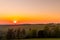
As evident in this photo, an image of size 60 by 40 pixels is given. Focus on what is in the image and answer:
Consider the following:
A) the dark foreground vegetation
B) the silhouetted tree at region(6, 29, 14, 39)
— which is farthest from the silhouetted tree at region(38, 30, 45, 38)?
the silhouetted tree at region(6, 29, 14, 39)

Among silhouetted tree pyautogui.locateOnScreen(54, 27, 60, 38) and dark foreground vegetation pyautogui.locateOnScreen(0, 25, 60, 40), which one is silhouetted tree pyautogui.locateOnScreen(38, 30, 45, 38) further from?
silhouetted tree pyautogui.locateOnScreen(54, 27, 60, 38)

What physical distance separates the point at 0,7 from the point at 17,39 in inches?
14.4

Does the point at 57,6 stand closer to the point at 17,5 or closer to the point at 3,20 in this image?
the point at 17,5

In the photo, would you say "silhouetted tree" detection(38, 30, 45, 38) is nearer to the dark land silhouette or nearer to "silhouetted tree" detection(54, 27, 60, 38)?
the dark land silhouette

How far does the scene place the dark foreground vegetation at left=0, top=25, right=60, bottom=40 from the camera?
1.63m

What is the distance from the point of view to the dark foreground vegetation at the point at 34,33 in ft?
5.36

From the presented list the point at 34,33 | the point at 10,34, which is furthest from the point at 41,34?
the point at 10,34

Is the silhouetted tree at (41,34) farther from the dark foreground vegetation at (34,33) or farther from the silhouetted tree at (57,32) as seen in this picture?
the silhouetted tree at (57,32)

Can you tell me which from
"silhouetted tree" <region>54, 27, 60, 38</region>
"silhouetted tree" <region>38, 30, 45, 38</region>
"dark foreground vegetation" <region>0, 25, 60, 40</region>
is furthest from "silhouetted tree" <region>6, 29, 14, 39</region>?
"silhouetted tree" <region>54, 27, 60, 38</region>

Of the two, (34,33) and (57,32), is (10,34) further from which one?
(57,32)

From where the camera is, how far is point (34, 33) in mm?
1642

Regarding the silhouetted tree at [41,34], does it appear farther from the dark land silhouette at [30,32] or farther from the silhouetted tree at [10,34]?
the silhouetted tree at [10,34]

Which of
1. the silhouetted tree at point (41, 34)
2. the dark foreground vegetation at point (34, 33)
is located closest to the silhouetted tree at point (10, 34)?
the dark foreground vegetation at point (34, 33)

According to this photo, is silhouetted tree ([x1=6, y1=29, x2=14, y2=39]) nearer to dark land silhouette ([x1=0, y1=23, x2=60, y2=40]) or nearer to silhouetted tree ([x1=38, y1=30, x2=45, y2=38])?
dark land silhouette ([x1=0, y1=23, x2=60, y2=40])
